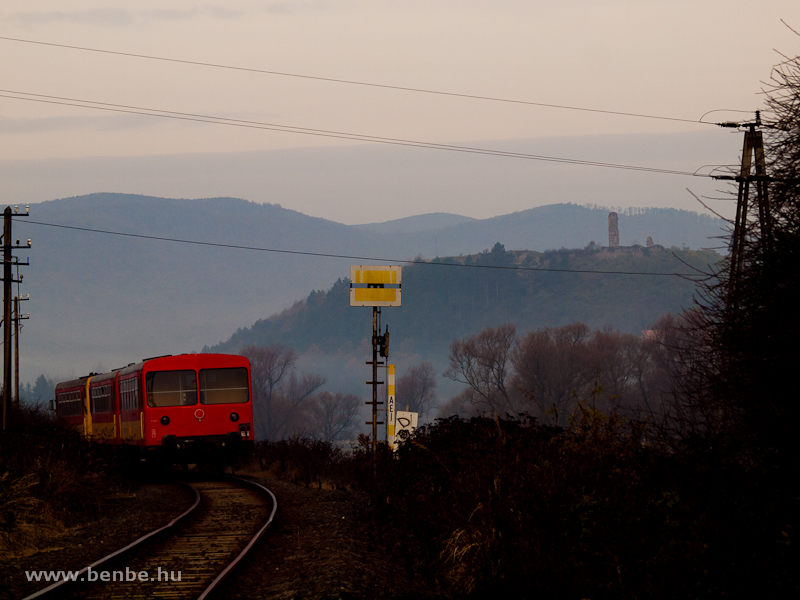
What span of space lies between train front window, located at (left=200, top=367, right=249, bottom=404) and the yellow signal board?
6.04 m

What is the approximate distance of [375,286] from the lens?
20.2 m

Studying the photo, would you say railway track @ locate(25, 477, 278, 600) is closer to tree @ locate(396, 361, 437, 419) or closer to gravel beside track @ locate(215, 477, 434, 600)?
gravel beside track @ locate(215, 477, 434, 600)

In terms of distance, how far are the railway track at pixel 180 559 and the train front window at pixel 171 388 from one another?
7.55m

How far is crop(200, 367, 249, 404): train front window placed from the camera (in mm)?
24375

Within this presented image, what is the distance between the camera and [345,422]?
17388cm

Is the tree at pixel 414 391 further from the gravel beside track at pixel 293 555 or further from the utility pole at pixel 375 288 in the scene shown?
the gravel beside track at pixel 293 555

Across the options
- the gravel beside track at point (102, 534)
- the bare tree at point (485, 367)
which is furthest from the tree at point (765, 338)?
the bare tree at point (485, 367)

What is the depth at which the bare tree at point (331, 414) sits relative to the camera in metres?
169

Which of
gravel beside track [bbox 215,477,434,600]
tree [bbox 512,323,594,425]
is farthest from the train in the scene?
tree [bbox 512,323,594,425]

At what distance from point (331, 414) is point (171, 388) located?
497 ft

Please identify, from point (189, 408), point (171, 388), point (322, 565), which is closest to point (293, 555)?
point (322, 565)

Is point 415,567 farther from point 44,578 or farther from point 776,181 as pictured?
point 776,181

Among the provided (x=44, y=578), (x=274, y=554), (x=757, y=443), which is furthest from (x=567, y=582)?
(x=44, y=578)

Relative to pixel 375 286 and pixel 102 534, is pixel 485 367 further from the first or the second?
pixel 102 534
